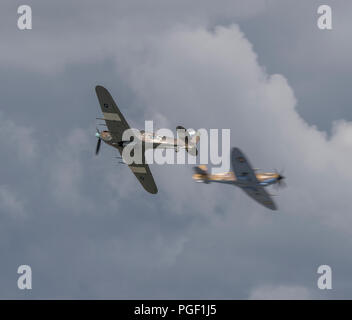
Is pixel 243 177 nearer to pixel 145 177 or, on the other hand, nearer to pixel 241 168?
pixel 241 168

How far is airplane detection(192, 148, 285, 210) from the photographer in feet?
235

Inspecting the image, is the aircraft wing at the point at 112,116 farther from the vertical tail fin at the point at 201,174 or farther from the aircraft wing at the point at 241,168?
the aircraft wing at the point at 241,168

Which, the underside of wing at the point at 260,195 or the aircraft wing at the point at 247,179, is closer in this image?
the aircraft wing at the point at 247,179

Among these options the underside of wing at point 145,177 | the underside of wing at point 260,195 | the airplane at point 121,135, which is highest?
the airplane at point 121,135

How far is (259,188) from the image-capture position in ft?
248

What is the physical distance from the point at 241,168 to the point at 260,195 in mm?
6768

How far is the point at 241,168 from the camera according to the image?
7256 cm

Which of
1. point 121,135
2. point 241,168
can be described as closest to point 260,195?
point 241,168

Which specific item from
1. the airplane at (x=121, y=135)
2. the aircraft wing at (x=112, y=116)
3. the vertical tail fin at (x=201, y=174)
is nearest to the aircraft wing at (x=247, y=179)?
the vertical tail fin at (x=201, y=174)

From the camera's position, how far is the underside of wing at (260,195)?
76125mm
